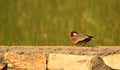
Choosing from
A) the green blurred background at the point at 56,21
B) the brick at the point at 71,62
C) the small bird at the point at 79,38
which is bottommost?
the brick at the point at 71,62

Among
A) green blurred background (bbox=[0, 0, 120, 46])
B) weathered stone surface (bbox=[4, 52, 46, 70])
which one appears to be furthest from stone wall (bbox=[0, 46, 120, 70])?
green blurred background (bbox=[0, 0, 120, 46])

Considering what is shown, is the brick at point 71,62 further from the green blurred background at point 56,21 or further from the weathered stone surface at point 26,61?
the green blurred background at point 56,21

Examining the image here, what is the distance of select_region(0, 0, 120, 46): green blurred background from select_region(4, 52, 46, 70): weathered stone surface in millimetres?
274

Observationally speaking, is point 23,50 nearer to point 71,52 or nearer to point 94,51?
point 71,52

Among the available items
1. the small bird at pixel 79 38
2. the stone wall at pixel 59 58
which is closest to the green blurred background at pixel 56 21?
the small bird at pixel 79 38

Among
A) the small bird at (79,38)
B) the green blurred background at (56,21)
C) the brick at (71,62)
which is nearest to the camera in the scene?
the brick at (71,62)

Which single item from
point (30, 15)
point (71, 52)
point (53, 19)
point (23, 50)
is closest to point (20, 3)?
point (30, 15)

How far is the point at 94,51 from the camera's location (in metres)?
3.12

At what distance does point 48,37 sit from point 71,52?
1.29ft

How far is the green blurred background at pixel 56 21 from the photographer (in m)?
3.44

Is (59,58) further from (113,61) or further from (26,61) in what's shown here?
(113,61)

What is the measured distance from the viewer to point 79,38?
10.7ft

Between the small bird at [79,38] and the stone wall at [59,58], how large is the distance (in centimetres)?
11

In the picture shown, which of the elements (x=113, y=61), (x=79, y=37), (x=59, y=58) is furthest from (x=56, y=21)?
(x=113, y=61)
